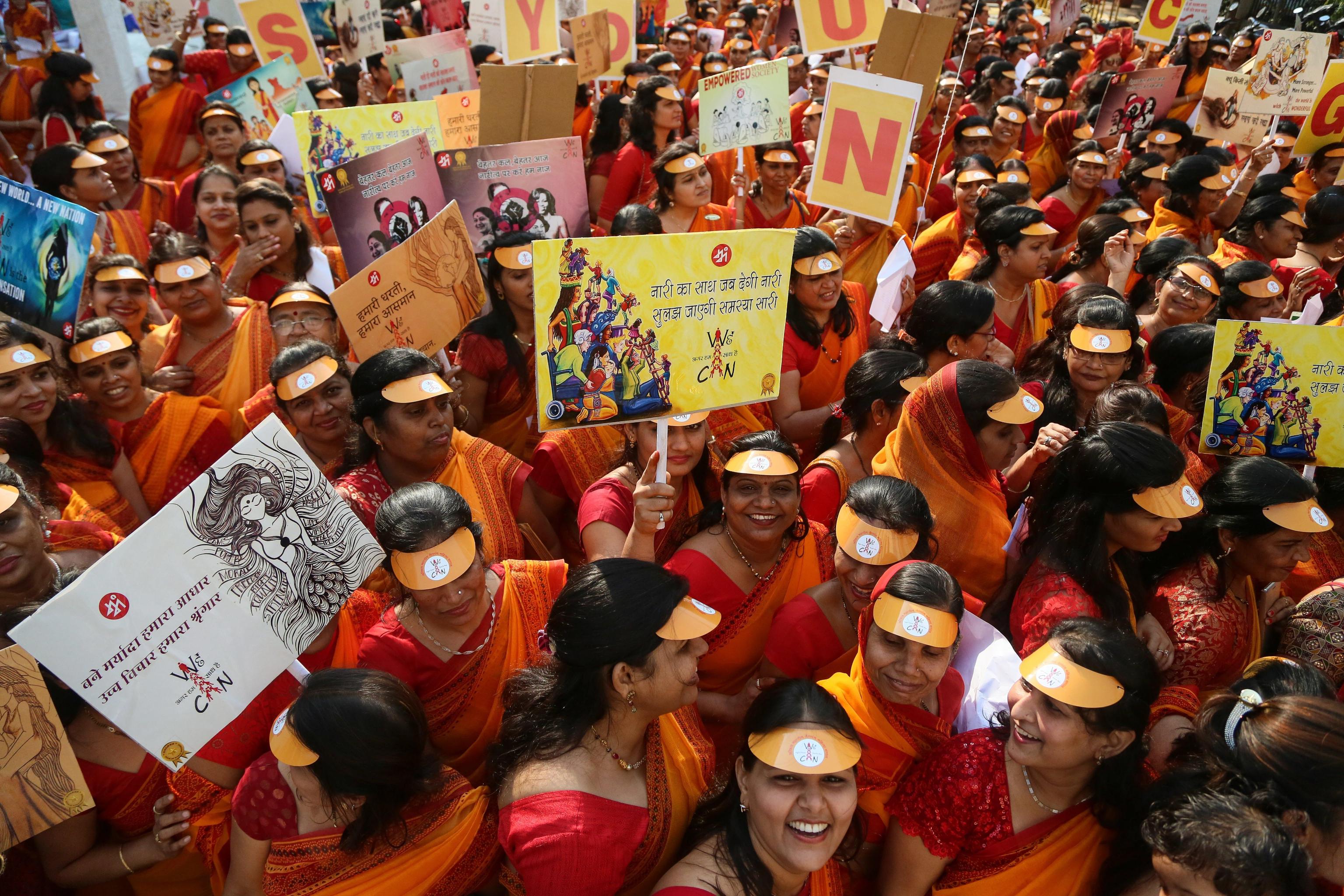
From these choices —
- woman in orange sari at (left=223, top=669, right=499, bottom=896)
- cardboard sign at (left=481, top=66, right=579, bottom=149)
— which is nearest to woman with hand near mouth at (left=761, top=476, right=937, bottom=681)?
woman in orange sari at (left=223, top=669, right=499, bottom=896)

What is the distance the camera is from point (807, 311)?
14.3 ft

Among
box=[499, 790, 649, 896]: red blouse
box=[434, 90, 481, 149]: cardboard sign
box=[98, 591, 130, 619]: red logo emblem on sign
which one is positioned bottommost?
box=[499, 790, 649, 896]: red blouse

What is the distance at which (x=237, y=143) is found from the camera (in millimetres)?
6547

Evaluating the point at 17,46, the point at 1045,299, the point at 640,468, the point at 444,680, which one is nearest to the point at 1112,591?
the point at 640,468

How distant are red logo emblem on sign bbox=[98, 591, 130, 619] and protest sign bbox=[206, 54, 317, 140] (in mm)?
5373

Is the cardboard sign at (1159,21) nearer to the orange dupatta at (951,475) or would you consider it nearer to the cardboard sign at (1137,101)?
the cardboard sign at (1137,101)

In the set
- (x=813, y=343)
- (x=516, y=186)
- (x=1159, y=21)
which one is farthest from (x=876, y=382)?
(x=1159, y=21)

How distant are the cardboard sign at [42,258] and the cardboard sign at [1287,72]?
8033mm

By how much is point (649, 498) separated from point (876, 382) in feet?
4.06

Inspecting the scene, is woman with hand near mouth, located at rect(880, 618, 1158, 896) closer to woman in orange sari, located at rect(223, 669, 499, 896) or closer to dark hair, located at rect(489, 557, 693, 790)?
dark hair, located at rect(489, 557, 693, 790)

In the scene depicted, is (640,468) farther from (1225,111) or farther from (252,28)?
(1225,111)

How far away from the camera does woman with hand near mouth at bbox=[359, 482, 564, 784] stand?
2.49 m

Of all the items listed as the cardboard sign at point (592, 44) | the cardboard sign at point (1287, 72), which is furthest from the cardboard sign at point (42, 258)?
the cardboard sign at point (1287, 72)

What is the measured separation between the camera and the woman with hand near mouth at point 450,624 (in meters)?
2.49
